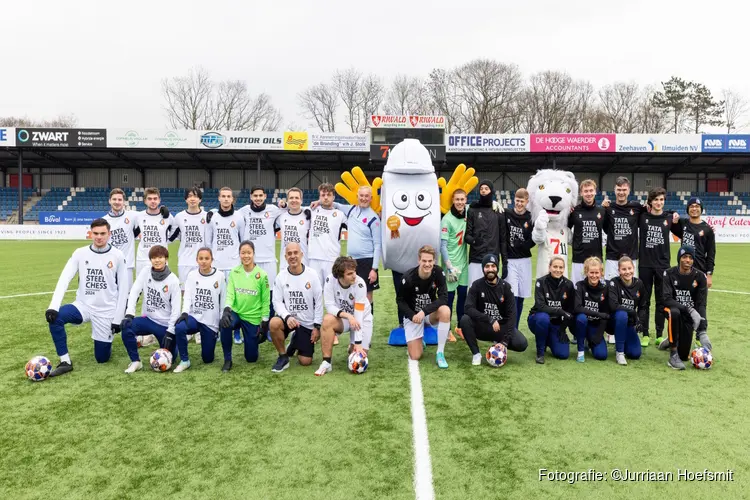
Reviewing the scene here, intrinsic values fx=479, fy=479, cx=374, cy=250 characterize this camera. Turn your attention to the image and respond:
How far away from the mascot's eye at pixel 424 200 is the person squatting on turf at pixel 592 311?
1984mm

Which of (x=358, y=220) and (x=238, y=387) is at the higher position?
(x=358, y=220)

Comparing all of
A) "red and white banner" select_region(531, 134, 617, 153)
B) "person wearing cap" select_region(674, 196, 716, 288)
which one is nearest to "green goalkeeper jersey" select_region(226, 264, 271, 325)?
"person wearing cap" select_region(674, 196, 716, 288)

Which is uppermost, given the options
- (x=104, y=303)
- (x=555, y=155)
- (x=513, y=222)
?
(x=555, y=155)

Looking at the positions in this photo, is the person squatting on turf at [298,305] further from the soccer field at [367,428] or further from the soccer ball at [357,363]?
the soccer ball at [357,363]

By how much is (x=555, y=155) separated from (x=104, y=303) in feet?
90.2

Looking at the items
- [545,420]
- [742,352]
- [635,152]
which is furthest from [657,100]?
[545,420]

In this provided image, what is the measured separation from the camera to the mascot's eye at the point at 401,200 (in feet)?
19.1

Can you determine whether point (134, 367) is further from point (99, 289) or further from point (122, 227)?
point (122, 227)

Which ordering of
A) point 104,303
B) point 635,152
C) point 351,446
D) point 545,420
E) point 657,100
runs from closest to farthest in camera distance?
point 351,446
point 545,420
point 104,303
point 635,152
point 657,100

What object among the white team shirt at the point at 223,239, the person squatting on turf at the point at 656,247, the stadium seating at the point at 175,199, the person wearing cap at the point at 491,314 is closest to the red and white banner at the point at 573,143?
the stadium seating at the point at 175,199

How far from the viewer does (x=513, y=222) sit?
6250 mm

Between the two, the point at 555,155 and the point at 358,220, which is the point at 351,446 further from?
the point at 555,155

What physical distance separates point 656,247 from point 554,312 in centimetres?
190

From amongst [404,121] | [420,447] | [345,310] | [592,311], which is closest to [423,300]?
[345,310]
